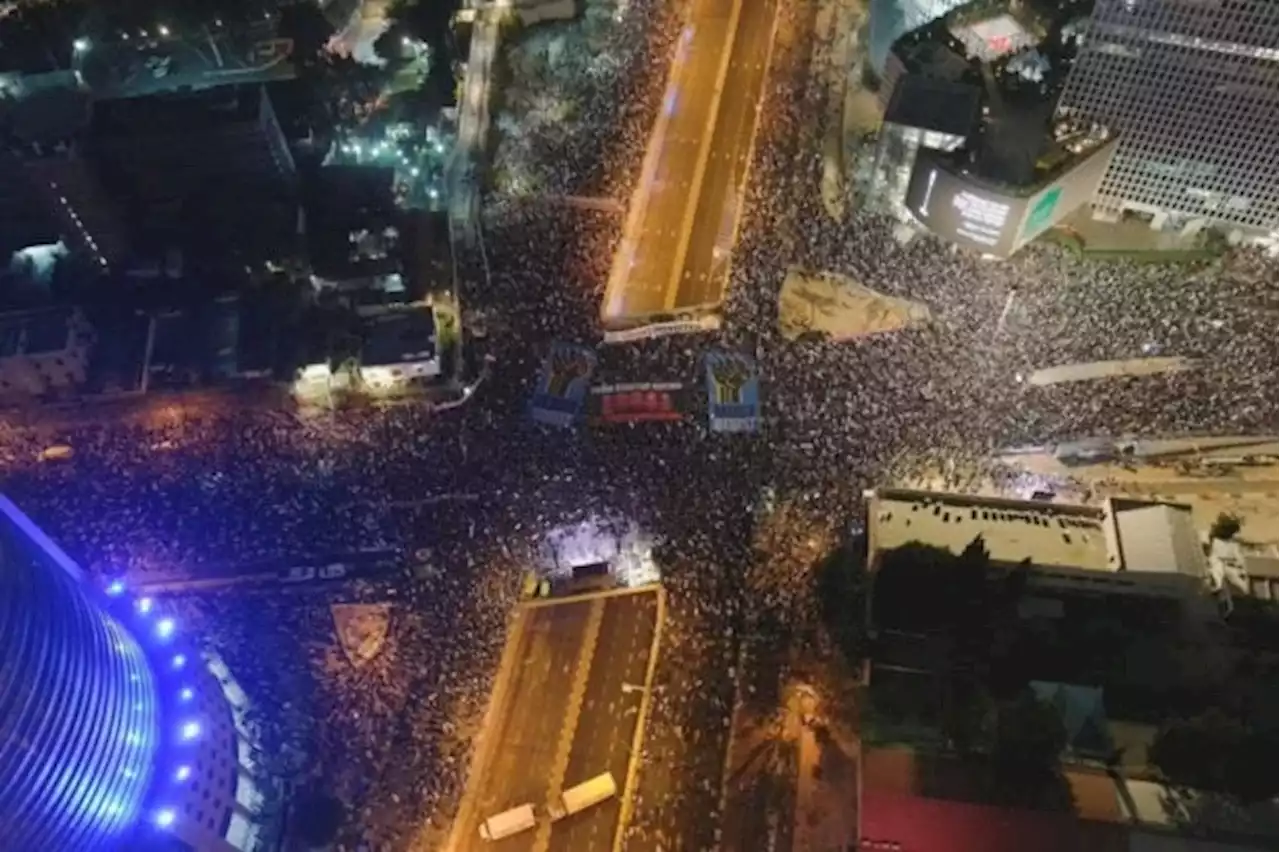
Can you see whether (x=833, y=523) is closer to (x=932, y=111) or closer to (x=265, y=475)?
(x=932, y=111)

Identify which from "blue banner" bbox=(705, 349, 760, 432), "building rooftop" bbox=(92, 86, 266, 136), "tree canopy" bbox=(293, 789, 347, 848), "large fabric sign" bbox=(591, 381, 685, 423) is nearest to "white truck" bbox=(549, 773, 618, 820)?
"tree canopy" bbox=(293, 789, 347, 848)

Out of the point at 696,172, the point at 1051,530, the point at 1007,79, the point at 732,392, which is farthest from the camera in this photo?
the point at 696,172

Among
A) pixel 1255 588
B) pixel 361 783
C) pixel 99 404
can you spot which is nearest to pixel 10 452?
pixel 99 404

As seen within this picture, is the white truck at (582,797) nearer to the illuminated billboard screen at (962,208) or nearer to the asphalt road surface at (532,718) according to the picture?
the asphalt road surface at (532,718)

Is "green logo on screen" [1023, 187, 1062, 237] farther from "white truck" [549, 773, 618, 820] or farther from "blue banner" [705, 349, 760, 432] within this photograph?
Result: "white truck" [549, 773, 618, 820]

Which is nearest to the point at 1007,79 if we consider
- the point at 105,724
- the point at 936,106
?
the point at 936,106

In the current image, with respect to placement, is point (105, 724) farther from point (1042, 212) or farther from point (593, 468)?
point (1042, 212)

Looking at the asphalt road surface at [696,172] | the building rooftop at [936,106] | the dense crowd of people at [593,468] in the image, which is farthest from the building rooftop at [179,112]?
the building rooftop at [936,106]
